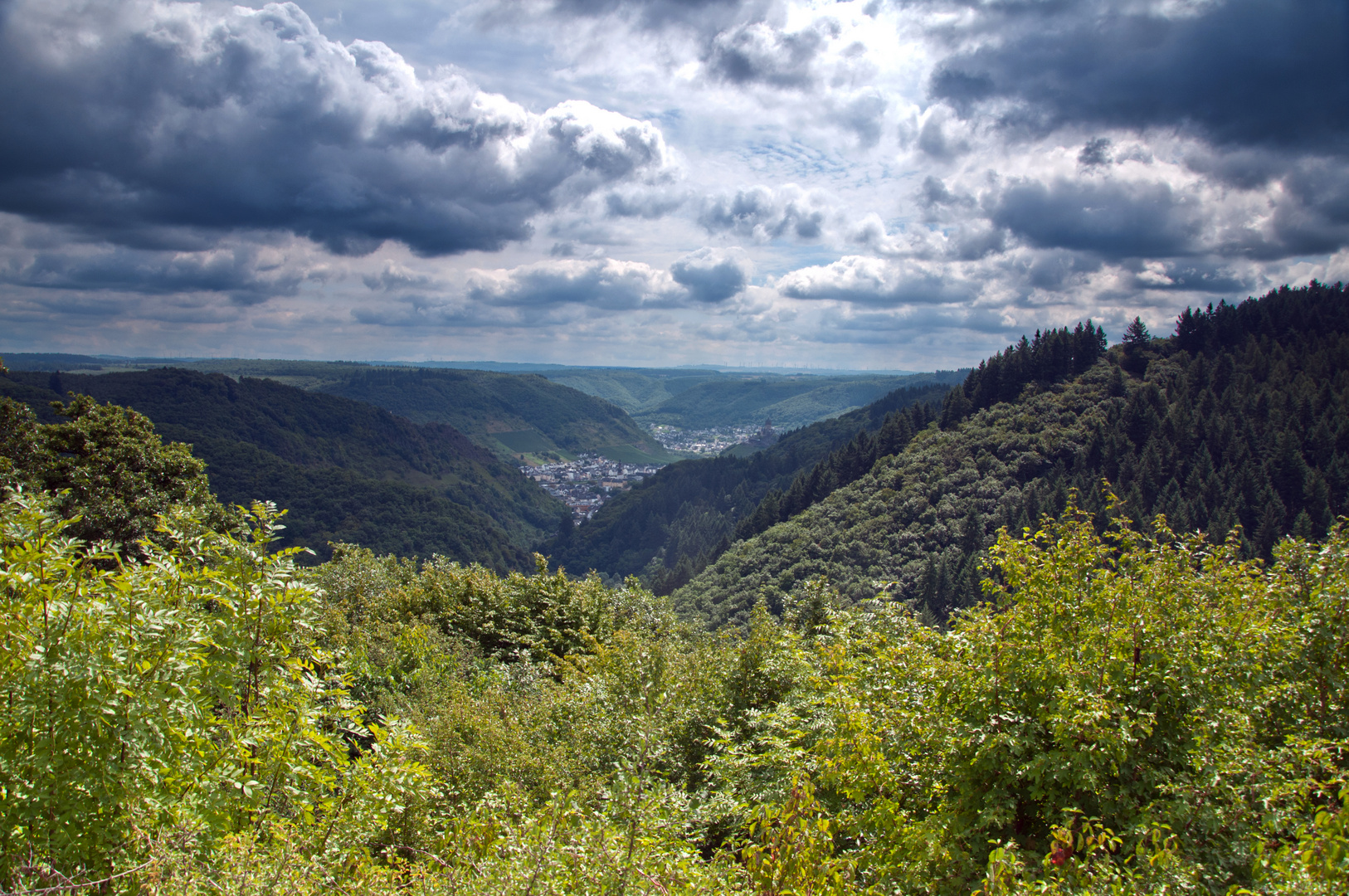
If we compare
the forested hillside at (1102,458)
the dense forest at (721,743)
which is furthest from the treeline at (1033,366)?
the dense forest at (721,743)

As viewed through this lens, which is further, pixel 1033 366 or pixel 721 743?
pixel 1033 366

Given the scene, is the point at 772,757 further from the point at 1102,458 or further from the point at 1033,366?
the point at 1033,366

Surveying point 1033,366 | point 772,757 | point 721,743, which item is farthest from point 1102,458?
point 772,757

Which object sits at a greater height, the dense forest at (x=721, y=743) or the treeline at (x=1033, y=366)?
the treeline at (x=1033, y=366)

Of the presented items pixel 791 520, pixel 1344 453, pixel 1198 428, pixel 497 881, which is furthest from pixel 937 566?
pixel 497 881

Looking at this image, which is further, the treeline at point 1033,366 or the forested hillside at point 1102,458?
the treeline at point 1033,366

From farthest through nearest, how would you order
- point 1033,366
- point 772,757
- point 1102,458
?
point 1033,366, point 1102,458, point 772,757

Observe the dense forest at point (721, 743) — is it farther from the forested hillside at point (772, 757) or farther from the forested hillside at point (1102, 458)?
the forested hillside at point (1102, 458)

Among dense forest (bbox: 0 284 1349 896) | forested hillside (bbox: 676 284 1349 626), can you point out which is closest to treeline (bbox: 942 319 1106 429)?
forested hillside (bbox: 676 284 1349 626)
